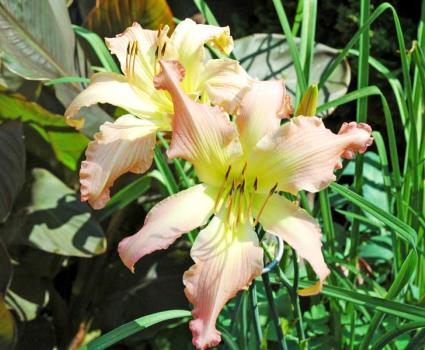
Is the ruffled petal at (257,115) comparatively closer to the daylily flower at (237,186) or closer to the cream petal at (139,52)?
the daylily flower at (237,186)

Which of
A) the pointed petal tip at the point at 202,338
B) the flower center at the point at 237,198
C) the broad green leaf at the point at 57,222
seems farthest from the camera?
the broad green leaf at the point at 57,222

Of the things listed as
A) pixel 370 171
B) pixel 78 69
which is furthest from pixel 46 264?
pixel 370 171

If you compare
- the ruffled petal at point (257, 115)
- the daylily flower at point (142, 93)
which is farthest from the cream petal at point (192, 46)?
the ruffled petal at point (257, 115)

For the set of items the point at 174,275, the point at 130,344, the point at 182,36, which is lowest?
the point at 130,344

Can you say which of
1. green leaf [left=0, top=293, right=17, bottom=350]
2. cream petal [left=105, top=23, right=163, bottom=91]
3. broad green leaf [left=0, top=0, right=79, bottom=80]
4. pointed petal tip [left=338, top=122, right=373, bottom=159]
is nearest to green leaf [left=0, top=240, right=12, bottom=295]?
green leaf [left=0, top=293, right=17, bottom=350]

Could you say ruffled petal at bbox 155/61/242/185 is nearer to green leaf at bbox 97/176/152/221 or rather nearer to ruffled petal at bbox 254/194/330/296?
ruffled petal at bbox 254/194/330/296

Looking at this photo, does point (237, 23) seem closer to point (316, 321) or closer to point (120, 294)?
point (120, 294)
